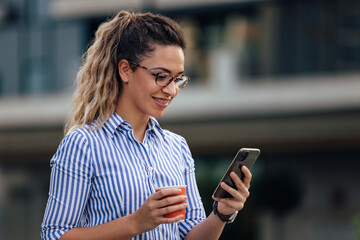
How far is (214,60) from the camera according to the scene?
17.5m

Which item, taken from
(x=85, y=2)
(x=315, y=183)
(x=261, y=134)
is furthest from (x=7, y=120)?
(x=315, y=183)

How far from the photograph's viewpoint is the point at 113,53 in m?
2.56

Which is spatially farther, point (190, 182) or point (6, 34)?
point (6, 34)

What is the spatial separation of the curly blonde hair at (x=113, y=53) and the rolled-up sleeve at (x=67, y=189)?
0.47 feet

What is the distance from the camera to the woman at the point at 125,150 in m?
2.40

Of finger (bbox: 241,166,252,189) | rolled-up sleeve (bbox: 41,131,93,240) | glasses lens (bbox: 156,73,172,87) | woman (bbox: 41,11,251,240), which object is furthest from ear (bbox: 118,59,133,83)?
finger (bbox: 241,166,252,189)

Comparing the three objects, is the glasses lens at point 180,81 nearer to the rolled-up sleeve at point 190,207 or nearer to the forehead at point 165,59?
the forehead at point 165,59

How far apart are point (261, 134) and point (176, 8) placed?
384 cm

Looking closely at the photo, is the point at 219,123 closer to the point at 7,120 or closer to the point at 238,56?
the point at 238,56

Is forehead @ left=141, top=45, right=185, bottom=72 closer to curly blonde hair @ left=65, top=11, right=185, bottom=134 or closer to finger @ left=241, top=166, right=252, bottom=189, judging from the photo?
curly blonde hair @ left=65, top=11, right=185, bottom=134

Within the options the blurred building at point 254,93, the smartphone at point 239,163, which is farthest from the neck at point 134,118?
the blurred building at point 254,93

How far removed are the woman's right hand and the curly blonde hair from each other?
1.38 feet

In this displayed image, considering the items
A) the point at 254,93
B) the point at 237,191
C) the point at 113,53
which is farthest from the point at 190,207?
the point at 254,93

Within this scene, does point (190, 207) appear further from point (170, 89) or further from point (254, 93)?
point (254, 93)
